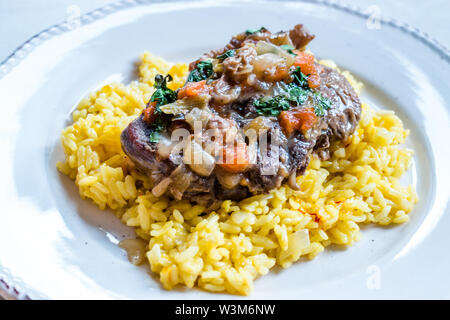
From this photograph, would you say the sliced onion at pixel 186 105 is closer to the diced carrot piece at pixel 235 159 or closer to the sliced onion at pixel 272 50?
the diced carrot piece at pixel 235 159

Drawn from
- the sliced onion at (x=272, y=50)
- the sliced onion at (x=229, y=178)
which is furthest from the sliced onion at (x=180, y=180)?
the sliced onion at (x=272, y=50)

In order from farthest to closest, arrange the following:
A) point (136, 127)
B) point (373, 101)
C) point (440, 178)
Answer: point (373, 101), point (440, 178), point (136, 127)

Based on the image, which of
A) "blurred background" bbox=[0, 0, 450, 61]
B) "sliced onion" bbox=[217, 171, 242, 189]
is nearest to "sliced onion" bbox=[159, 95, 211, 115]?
"sliced onion" bbox=[217, 171, 242, 189]

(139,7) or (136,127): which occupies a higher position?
(139,7)
